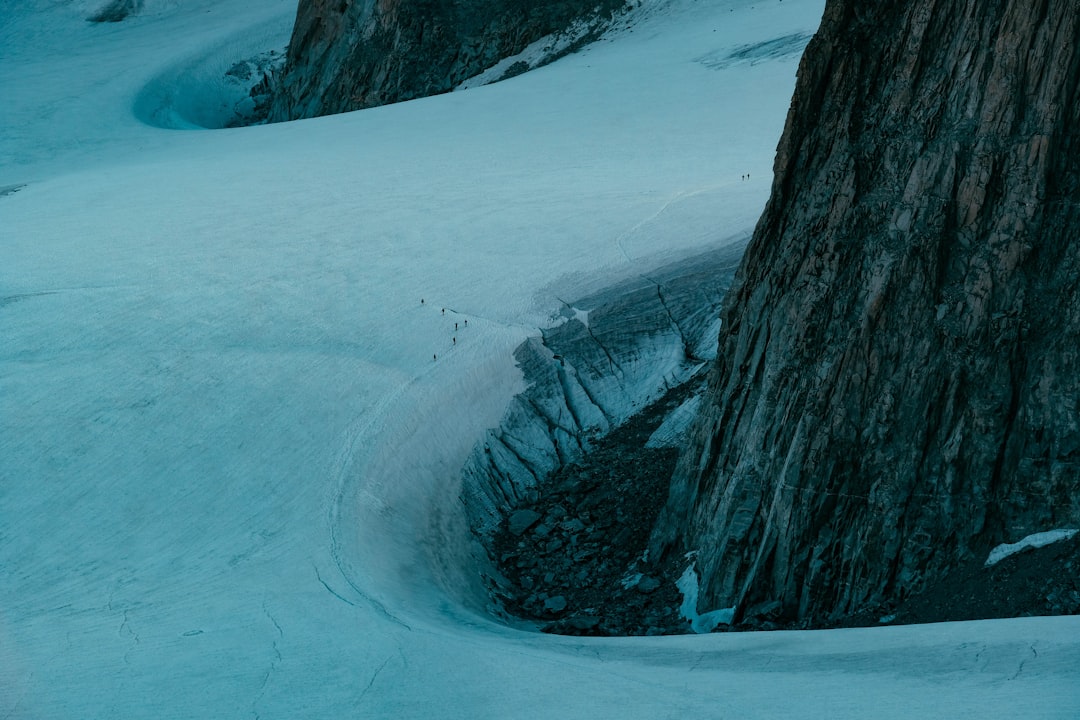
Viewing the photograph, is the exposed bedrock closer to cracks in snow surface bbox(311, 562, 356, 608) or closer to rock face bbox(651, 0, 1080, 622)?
cracks in snow surface bbox(311, 562, 356, 608)

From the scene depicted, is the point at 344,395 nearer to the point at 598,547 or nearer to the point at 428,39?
the point at 598,547

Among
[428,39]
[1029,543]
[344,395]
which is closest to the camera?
[1029,543]

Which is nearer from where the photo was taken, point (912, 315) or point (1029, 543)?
point (1029, 543)

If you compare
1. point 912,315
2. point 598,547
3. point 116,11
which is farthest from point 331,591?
point 116,11

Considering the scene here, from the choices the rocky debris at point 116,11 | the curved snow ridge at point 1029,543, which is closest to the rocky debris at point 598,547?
the curved snow ridge at point 1029,543

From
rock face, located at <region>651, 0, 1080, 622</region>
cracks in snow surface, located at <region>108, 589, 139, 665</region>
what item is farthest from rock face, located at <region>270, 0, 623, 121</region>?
cracks in snow surface, located at <region>108, 589, 139, 665</region>
